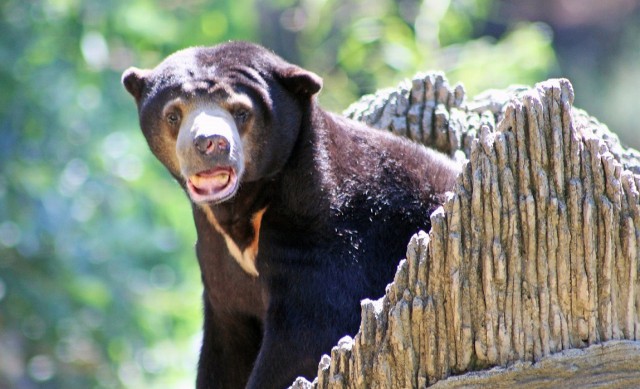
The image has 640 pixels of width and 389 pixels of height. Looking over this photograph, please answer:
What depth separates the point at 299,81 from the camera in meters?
5.22

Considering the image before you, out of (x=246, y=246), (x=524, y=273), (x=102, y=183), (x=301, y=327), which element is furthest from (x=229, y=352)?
(x=102, y=183)

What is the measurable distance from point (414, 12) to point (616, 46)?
442cm

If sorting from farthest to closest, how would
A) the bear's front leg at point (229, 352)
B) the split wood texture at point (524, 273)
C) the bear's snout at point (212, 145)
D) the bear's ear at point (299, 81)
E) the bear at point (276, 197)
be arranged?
1. the bear's front leg at point (229, 352)
2. the bear's ear at point (299, 81)
3. the bear's snout at point (212, 145)
4. the bear at point (276, 197)
5. the split wood texture at point (524, 273)

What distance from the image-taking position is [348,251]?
4828mm

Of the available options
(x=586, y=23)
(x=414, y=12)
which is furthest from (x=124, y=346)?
(x=586, y=23)

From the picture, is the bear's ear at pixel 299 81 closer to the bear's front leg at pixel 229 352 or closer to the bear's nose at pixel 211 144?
the bear's nose at pixel 211 144

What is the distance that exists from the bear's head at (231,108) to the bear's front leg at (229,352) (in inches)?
27.5

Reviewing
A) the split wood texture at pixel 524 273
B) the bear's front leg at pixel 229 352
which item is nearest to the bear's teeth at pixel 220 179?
the bear's front leg at pixel 229 352

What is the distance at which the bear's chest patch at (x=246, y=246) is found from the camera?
5.19 metres

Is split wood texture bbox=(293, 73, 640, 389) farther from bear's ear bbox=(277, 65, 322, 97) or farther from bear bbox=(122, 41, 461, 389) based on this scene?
bear's ear bbox=(277, 65, 322, 97)

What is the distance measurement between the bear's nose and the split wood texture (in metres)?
1.73

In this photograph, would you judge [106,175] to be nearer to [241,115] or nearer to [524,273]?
[241,115]

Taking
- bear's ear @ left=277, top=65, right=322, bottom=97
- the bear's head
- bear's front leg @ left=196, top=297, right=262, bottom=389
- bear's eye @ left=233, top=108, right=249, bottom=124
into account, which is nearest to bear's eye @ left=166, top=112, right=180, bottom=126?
the bear's head

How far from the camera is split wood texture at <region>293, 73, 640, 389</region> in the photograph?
3.33 m
